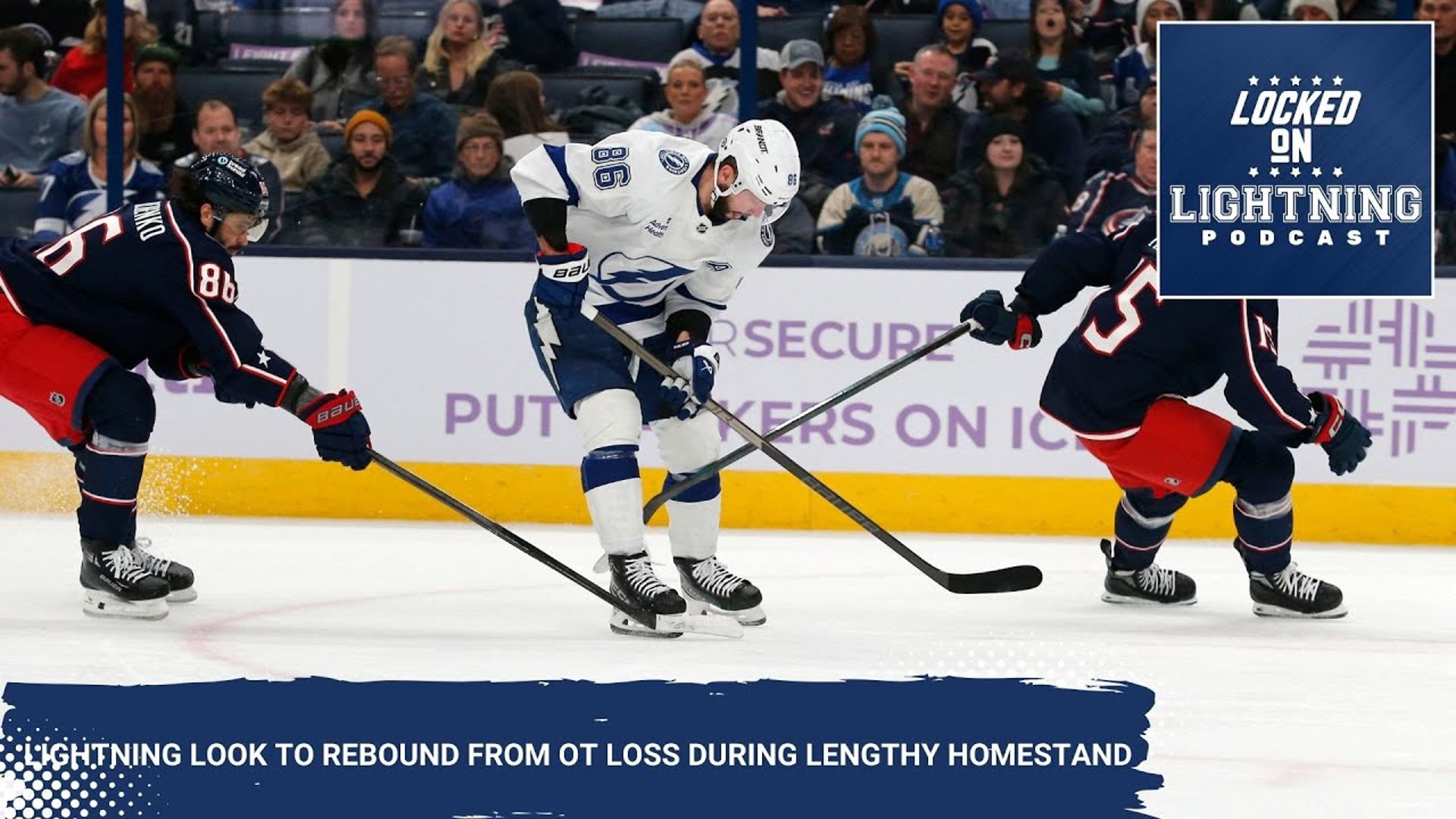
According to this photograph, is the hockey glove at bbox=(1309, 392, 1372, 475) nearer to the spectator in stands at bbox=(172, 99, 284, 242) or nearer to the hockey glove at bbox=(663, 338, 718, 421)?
the hockey glove at bbox=(663, 338, 718, 421)

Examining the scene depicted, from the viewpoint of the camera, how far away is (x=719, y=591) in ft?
15.6

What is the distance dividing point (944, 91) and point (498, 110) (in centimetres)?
132

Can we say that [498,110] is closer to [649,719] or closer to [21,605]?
[21,605]

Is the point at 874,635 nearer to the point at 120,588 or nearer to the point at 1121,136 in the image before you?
the point at 120,588

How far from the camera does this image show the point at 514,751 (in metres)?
3.39

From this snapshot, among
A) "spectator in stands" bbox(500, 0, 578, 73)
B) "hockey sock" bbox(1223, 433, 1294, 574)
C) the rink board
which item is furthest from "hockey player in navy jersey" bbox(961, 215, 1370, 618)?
"spectator in stands" bbox(500, 0, 578, 73)

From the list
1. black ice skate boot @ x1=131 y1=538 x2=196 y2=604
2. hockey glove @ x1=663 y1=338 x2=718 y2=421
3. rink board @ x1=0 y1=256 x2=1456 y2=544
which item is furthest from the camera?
rink board @ x1=0 y1=256 x2=1456 y2=544

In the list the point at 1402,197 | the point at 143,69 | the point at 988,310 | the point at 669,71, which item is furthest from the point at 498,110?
the point at 1402,197

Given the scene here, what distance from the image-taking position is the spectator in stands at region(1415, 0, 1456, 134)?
6223mm

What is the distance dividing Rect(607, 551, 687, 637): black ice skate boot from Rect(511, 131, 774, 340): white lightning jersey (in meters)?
0.51

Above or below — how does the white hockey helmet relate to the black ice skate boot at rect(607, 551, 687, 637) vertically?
above

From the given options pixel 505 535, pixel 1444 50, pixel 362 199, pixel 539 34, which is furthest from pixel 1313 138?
pixel 505 535

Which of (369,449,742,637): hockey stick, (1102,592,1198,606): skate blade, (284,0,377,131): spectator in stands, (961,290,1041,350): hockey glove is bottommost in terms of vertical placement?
(1102,592,1198,606): skate blade

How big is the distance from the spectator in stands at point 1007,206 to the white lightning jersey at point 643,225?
70.1 inches
